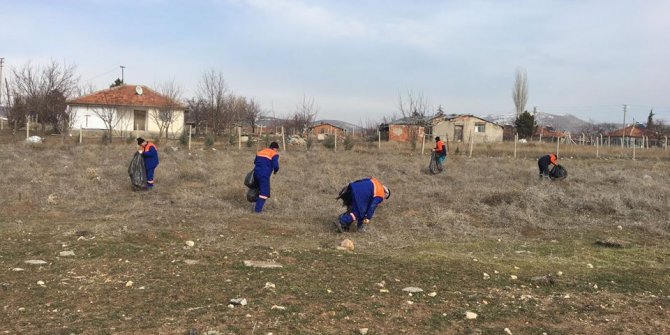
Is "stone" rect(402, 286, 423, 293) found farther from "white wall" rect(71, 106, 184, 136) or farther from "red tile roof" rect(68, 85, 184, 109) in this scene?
"white wall" rect(71, 106, 184, 136)

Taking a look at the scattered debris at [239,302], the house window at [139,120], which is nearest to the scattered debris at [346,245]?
the scattered debris at [239,302]

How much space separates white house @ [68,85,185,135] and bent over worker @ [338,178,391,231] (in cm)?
2468

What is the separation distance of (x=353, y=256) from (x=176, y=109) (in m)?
27.5

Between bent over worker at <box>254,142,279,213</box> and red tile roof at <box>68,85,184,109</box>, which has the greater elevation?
red tile roof at <box>68,85,184,109</box>

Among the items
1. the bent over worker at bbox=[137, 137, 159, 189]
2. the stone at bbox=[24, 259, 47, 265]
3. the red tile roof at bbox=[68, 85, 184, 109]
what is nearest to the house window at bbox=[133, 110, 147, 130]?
the red tile roof at bbox=[68, 85, 184, 109]

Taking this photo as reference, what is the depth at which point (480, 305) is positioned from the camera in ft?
15.0

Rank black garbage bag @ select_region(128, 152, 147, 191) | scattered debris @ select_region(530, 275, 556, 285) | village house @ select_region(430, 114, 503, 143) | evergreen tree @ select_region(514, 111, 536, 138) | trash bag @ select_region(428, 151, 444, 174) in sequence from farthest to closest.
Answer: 1. evergreen tree @ select_region(514, 111, 536, 138)
2. village house @ select_region(430, 114, 503, 143)
3. trash bag @ select_region(428, 151, 444, 174)
4. black garbage bag @ select_region(128, 152, 147, 191)
5. scattered debris @ select_region(530, 275, 556, 285)

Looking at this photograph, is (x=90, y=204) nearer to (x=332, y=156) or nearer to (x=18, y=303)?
(x=18, y=303)

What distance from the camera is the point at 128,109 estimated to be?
33406 millimetres

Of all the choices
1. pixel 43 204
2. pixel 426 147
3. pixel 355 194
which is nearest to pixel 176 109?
pixel 426 147

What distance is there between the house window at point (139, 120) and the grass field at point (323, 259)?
70.0ft

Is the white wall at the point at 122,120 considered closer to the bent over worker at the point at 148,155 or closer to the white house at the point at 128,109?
the white house at the point at 128,109

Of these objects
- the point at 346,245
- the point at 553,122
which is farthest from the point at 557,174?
the point at 553,122

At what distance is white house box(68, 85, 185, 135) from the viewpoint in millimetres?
31734
